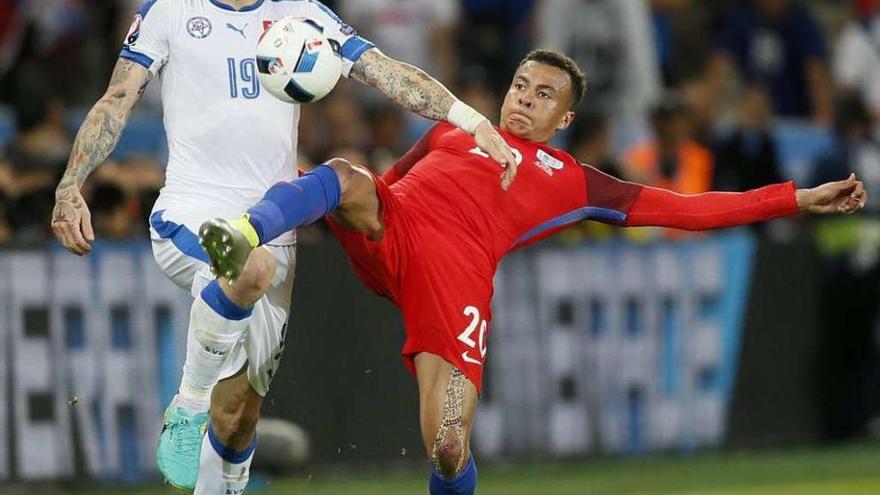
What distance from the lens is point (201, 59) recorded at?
27.1ft

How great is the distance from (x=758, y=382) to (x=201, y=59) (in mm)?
6452

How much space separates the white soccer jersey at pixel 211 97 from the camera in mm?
8250

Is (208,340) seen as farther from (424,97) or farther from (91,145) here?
(424,97)

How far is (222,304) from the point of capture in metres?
7.84

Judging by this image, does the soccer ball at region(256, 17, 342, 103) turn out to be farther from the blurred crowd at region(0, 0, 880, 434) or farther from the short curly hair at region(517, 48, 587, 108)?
the blurred crowd at region(0, 0, 880, 434)

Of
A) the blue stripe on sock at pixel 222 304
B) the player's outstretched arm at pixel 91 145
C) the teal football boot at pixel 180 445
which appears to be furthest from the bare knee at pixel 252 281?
the teal football boot at pixel 180 445

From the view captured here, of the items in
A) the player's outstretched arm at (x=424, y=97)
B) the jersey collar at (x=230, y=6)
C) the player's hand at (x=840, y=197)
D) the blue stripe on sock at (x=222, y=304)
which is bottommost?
the blue stripe on sock at (x=222, y=304)

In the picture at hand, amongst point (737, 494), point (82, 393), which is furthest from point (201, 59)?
point (737, 494)

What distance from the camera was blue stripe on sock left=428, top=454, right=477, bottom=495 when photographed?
856 cm

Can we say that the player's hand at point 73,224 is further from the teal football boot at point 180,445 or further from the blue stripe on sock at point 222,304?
the teal football boot at point 180,445

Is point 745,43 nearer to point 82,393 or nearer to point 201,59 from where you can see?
point 82,393

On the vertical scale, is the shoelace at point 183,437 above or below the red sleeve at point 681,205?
below

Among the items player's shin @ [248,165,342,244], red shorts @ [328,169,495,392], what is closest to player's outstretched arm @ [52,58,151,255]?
player's shin @ [248,165,342,244]

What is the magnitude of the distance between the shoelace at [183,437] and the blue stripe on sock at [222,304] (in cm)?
69
